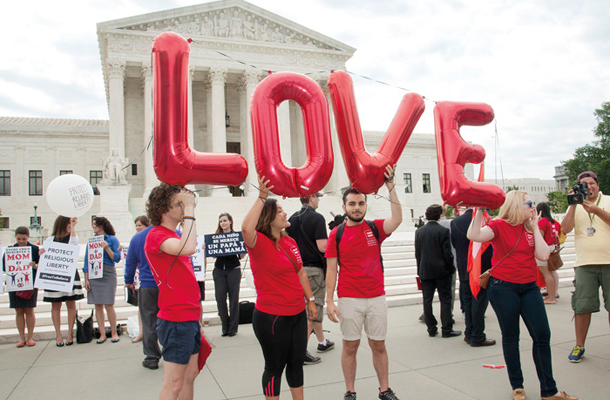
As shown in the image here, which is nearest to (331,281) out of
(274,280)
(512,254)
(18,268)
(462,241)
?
(274,280)

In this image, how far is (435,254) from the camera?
267 inches

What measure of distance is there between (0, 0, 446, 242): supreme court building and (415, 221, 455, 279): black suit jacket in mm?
18779

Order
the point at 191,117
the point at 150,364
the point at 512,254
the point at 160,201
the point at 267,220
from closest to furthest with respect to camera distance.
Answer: the point at 160,201 < the point at 267,220 < the point at 512,254 < the point at 150,364 < the point at 191,117

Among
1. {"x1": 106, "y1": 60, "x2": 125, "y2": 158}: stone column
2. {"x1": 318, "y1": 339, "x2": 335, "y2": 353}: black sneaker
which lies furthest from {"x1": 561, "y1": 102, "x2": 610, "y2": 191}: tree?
{"x1": 318, "y1": 339, "x2": 335, "y2": 353}: black sneaker

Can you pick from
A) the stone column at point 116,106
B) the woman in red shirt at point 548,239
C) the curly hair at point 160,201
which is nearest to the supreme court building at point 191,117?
the stone column at point 116,106

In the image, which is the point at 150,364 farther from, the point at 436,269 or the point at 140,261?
the point at 436,269

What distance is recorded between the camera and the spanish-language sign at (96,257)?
6.94 m

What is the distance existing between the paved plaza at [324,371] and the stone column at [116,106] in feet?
76.9

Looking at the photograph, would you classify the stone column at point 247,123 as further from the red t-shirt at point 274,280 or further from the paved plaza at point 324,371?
the red t-shirt at point 274,280

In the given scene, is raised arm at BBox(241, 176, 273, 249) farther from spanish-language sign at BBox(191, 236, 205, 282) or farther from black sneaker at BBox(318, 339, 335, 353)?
spanish-language sign at BBox(191, 236, 205, 282)

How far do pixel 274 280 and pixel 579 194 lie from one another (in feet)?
10.8

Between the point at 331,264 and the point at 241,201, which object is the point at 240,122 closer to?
the point at 241,201

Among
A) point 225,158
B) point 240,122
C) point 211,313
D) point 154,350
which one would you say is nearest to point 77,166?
point 240,122

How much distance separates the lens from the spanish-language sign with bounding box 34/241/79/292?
6.77 meters
